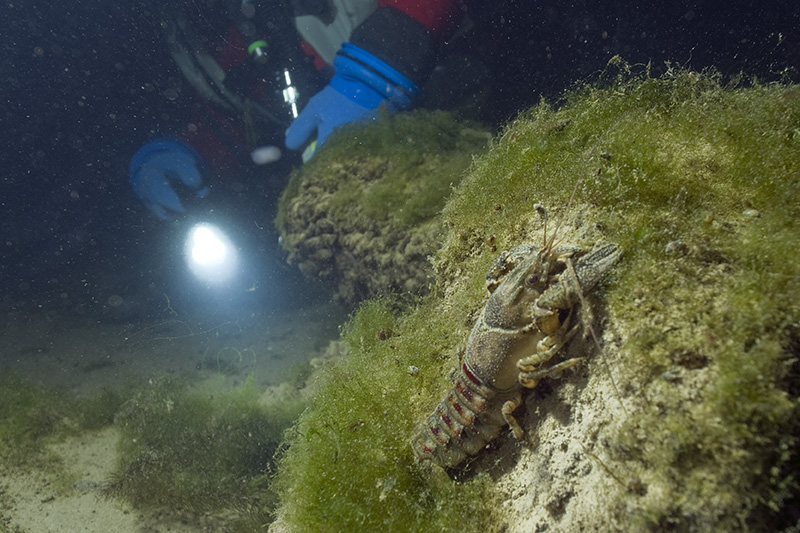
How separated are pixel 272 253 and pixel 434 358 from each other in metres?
9.85

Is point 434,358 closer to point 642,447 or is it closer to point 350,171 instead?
point 642,447

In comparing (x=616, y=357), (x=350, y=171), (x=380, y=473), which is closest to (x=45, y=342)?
(x=350, y=171)

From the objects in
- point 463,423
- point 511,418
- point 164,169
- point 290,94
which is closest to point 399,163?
point 463,423

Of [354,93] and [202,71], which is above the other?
[202,71]

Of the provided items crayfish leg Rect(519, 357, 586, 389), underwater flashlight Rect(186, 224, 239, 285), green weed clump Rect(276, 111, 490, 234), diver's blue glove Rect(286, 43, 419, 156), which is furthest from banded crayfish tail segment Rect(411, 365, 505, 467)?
underwater flashlight Rect(186, 224, 239, 285)

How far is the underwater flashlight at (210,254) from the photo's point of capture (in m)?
12.0

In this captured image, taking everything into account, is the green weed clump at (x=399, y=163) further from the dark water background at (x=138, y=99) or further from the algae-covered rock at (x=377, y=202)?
the dark water background at (x=138, y=99)

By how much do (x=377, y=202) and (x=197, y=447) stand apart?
469 cm

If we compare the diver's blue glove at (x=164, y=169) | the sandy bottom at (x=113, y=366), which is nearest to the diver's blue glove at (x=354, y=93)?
the sandy bottom at (x=113, y=366)

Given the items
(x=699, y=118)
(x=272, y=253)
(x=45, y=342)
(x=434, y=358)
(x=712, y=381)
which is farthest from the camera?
(x=272, y=253)

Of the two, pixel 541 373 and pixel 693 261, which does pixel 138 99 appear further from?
pixel 693 261

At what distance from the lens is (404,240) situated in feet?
17.3

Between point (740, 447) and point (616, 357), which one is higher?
point (616, 357)

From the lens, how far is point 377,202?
5652 millimetres
